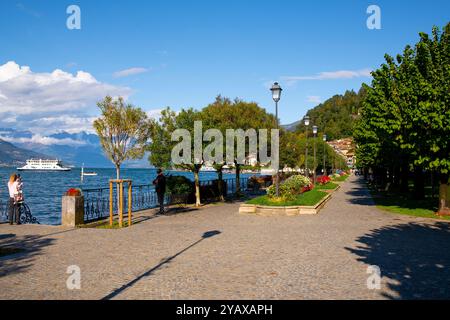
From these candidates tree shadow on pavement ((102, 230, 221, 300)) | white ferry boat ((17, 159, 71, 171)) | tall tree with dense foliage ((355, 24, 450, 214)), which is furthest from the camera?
white ferry boat ((17, 159, 71, 171))

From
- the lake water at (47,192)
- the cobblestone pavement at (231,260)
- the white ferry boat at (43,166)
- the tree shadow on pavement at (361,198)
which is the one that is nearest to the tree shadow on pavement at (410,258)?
the cobblestone pavement at (231,260)

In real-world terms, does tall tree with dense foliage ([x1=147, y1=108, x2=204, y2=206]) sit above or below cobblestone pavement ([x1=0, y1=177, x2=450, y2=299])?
above

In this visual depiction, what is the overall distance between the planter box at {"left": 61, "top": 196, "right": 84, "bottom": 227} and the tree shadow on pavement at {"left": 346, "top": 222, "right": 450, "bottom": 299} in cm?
978

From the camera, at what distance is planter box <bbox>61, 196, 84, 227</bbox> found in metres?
15.1

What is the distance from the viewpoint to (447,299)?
647 centimetres

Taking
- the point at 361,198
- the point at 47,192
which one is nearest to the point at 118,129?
the point at 361,198

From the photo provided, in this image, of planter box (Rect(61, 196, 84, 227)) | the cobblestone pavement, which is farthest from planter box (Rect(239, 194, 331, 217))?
planter box (Rect(61, 196, 84, 227))

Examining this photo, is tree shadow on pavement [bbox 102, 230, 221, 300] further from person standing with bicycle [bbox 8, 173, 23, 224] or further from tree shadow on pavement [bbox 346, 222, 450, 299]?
person standing with bicycle [bbox 8, 173, 23, 224]

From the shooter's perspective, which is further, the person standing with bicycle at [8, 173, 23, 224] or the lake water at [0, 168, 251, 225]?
the lake water at [0, 168, 251, 225]

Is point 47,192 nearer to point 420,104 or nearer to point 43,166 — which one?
point 420,104

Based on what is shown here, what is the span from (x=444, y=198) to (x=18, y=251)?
1732 cm

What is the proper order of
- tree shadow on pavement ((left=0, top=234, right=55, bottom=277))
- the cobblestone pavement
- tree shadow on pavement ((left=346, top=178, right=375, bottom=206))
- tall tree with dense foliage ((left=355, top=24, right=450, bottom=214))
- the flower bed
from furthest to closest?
tree shadow on pavement ((left=346, top=178, right=375, bottom=206))
the flower bed
tall tree with dense foliage ((left=355, top=24, right=450, bottom=214))
tree shadow on pavement ((left=0, top=234, right=55, bottom=277))
the cobblestone pavement

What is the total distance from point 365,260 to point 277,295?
361cm
